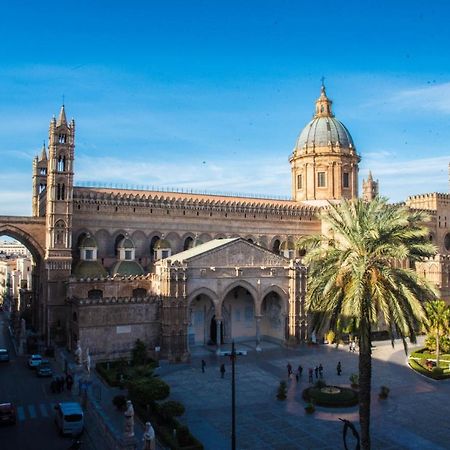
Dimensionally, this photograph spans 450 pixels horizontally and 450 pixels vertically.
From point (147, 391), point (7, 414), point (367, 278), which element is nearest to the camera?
point (367, 278)

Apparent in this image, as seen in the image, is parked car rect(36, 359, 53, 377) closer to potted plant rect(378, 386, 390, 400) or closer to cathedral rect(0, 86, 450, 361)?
cathedral rect(0, 86, 450, 361)

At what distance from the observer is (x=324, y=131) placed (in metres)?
62.2

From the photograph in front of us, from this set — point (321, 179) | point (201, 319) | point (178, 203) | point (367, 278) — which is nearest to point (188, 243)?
point (178, 203)

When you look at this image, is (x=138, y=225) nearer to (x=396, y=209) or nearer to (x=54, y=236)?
(x=54, y=236)

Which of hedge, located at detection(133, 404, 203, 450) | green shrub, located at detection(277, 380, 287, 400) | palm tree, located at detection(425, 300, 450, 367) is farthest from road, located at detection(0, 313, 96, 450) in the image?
palm tree, located at detection(425, 300, 450, 367)

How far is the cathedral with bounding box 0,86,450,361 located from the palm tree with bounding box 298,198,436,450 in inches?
807

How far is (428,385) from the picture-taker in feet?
104

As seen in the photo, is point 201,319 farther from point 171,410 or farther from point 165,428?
point 165,428

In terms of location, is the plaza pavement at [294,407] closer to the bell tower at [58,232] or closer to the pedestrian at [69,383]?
the pedestrian at [69,383]

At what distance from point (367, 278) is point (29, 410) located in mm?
19068

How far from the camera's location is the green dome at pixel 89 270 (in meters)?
42.6

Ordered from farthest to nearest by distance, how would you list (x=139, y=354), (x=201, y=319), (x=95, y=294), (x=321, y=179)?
(x=321, y=179) < (x=201, y=319) < (x=95, y=294) < (x=139, y=354)

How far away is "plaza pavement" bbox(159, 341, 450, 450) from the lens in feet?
73.5

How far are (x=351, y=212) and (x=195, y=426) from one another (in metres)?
12.8
